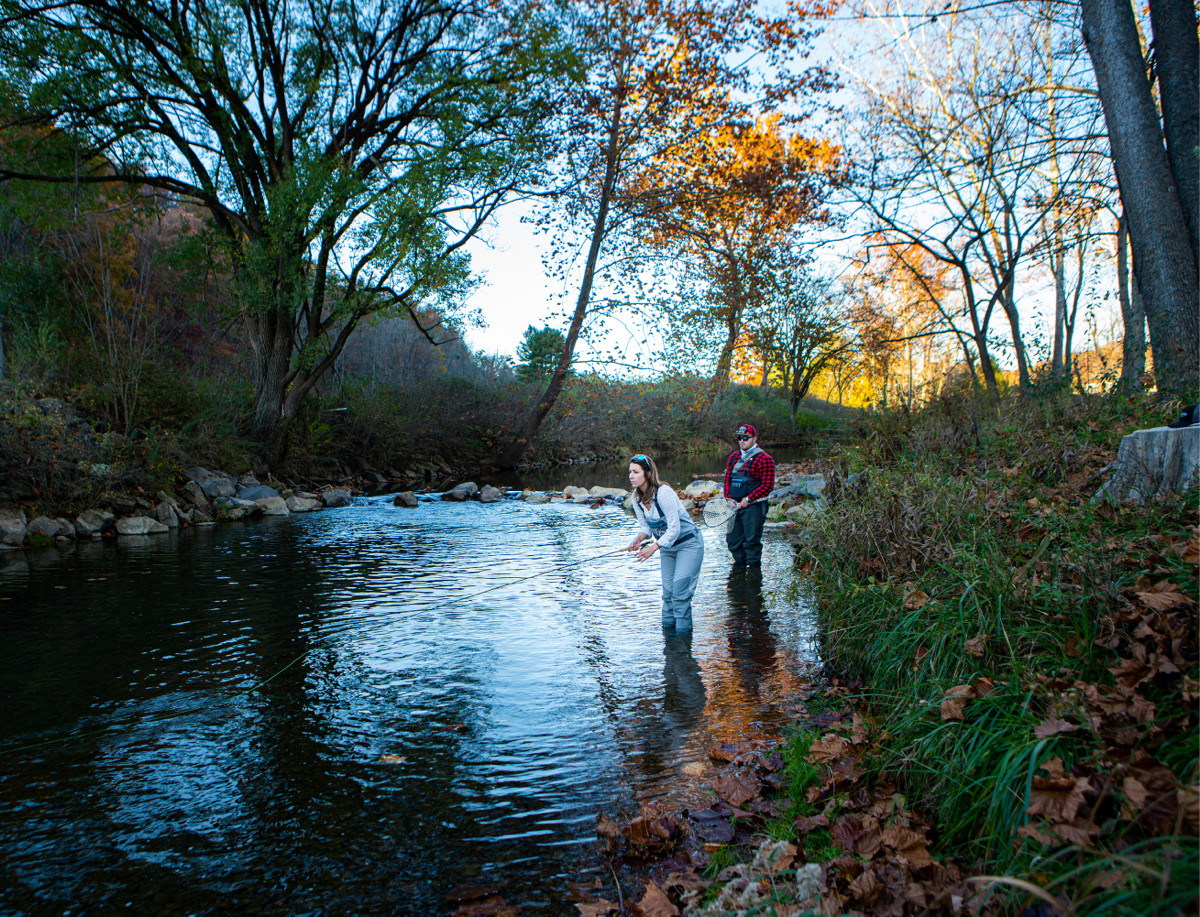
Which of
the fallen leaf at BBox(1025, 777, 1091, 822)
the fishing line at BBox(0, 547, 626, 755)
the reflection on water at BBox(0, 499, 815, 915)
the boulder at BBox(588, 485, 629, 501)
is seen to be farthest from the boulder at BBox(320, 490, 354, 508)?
the fallen leaf at BBox(1025, 777, 1091, 822)

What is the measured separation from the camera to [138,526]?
13.1 meters

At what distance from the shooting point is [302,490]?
18938mm

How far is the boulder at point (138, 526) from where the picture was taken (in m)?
13.0

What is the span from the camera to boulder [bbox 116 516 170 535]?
13.0 meters

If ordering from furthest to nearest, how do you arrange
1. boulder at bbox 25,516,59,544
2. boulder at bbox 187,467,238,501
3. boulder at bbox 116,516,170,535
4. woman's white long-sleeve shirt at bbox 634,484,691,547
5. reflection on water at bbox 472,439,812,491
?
reflection on water at bbox 472,439,812,491, boulder at bbox 187,467,238,501, boulder at bbox 116,516,170,535, boulder at bbox 25,516,59,544, woman's white long-sleeve shirt at bbox 634,484,691,547

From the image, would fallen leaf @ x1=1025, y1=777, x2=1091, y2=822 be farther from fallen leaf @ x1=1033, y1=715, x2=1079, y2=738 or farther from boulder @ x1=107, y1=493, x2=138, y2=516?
boulder @ x1=107, y1=493, x2=138, y2=516

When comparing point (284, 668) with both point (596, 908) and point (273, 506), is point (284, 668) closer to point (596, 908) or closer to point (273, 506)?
point (596, 908)

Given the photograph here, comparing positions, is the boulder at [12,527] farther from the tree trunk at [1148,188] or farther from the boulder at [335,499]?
the tree trunk at [1148,188]

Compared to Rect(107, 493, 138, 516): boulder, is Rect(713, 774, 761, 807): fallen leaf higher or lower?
lower

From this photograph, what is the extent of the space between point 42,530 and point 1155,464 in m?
15.1

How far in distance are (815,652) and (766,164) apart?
747 inches

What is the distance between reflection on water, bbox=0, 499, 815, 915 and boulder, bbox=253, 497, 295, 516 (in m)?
6.06

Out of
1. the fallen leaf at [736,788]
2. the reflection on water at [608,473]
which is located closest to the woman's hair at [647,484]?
the fallen leaf at [736,788]

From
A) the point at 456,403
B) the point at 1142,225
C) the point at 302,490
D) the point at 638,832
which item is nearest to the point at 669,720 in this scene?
the point at 638,832
